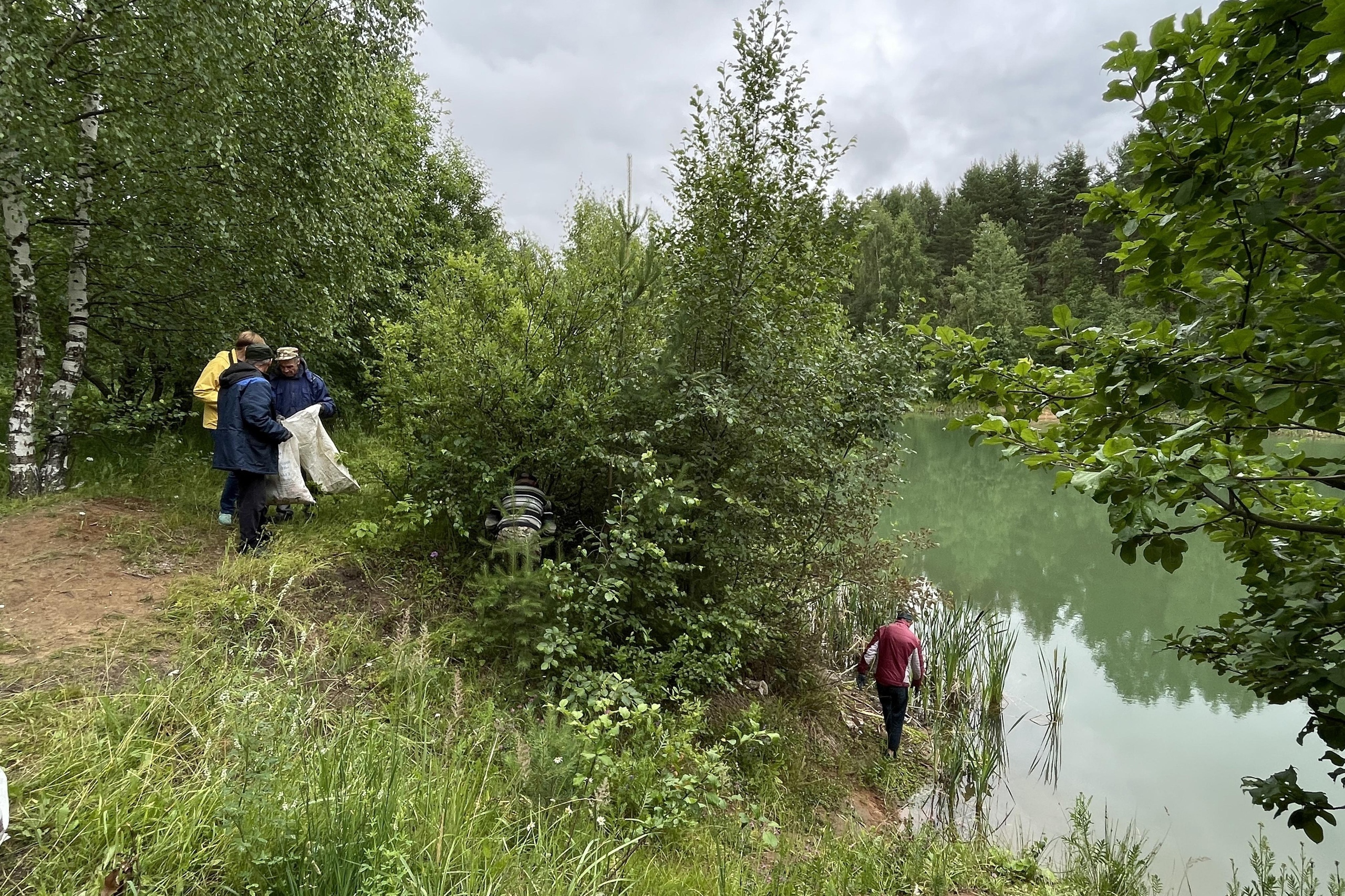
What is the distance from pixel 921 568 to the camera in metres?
11.3

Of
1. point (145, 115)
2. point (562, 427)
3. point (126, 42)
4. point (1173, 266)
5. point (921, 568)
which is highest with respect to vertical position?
point (126, 42)

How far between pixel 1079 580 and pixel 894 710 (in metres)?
7.49

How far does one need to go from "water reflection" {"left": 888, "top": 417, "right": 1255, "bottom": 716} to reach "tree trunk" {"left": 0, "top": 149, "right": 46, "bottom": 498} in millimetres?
7793

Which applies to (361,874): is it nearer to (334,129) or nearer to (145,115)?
(145,115)

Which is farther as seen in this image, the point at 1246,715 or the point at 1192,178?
the point at 1246,715

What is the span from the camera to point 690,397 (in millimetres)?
4910

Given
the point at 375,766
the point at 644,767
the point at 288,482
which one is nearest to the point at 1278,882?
the point at 644,767

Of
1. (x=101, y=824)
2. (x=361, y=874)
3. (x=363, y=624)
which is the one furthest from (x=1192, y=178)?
(x=363, y=624)

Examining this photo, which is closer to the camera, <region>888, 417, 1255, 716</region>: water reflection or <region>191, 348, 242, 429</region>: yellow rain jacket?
<region>191, 348, 242, 429</region>: yellow rain jacket

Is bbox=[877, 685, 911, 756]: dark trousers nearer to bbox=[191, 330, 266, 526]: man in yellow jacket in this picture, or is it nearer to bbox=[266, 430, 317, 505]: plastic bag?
bbox=[266, 430, 317, 505]: plastic bag

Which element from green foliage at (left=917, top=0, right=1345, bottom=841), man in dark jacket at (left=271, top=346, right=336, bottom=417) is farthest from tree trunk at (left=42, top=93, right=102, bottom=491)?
green foliage at (left=917, top=0, right=1345, bottom=841)

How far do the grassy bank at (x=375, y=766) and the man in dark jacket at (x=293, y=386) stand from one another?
2.89ft

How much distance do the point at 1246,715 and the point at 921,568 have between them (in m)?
4.70

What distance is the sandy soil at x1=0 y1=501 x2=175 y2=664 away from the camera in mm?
3381
